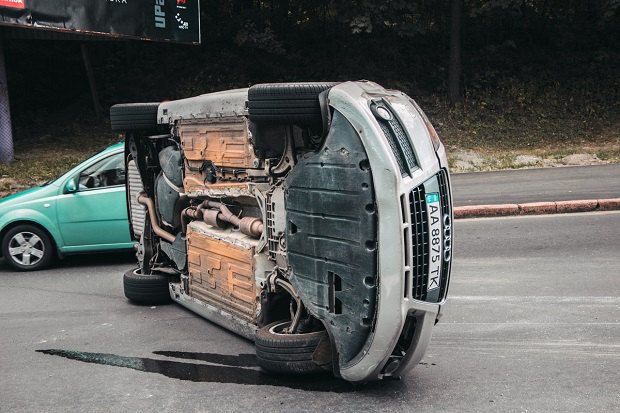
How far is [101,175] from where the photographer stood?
946 cm

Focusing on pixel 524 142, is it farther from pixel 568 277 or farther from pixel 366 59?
pixel 568 277

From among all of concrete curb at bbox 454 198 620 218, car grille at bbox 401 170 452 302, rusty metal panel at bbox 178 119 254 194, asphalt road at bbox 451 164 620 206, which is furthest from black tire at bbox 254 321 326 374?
asphalt road at bbox 451 164 620 206

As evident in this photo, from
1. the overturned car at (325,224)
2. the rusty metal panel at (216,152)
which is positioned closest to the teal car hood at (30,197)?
the rusty metal panel at (216,152)

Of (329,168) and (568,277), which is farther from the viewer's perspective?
(568,277)

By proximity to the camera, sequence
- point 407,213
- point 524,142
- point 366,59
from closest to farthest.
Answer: point 407,213 < point 524,142 < point 366,59

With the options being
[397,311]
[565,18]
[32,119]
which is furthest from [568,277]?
[565,18]

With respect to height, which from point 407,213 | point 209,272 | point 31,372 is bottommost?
point 31,372

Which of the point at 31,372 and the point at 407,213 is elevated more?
the point at 407,213

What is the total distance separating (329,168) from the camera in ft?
15.1

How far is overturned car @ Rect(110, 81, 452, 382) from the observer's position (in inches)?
172

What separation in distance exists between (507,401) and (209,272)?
2.64 meters

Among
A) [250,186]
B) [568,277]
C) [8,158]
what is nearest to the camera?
[250,186]

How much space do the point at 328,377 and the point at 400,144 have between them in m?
1.72

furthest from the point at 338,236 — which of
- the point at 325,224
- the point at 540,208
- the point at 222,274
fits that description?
the point at 540,208
